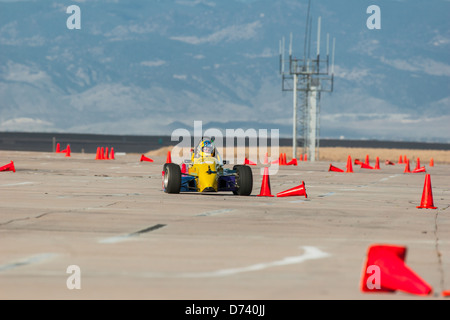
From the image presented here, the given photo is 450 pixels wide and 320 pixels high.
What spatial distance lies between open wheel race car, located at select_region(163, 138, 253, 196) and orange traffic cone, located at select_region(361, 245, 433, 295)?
13.1 metres

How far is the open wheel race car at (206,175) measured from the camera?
2280 centimetres

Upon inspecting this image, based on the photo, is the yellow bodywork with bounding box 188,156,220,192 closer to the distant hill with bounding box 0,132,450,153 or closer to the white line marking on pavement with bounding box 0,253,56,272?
the white line marking on pavement with bounding box 0,253,56,272

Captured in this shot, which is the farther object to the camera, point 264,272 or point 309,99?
point 309,99

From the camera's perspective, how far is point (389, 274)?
953 cm

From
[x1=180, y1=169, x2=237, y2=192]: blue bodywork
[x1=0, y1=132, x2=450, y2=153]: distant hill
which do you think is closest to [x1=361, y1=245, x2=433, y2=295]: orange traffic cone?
[x1=180, y1=169, x2=237, y2=192]: blue bodywork

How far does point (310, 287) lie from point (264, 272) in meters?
1.00

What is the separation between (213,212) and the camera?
18406 mm

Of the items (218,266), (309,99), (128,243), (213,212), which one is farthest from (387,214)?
(309,99)

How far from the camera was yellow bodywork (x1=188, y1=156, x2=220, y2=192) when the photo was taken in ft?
74.5

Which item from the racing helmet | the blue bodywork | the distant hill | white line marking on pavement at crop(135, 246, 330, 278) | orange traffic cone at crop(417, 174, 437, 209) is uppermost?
the distant hill

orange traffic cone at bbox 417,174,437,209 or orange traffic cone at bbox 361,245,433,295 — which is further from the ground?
orange traffic cone at bbox 417,174,437,209

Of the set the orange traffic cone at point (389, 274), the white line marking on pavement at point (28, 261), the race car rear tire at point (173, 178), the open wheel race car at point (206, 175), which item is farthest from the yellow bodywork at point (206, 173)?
the orange traffic cone at point (389, 274)

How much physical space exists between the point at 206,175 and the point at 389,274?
13.4 m
